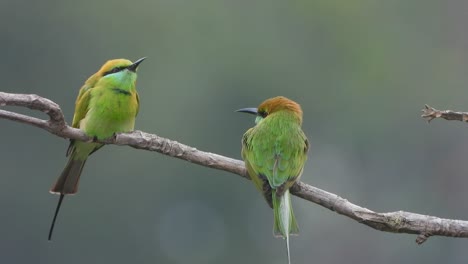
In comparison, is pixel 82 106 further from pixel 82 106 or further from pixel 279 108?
pixel 279 108

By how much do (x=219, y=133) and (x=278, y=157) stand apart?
36.7 feet

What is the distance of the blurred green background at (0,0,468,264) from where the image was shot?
13.7 m

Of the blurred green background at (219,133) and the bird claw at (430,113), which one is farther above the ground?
the blurred green background at (219,133)

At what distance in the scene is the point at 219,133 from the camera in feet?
46.4

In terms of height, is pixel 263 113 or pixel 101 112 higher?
pixel 263 113

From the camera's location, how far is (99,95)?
3.25 m

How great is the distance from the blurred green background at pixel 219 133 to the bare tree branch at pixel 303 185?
10239 millimetres

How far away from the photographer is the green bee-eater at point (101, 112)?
3135 mm

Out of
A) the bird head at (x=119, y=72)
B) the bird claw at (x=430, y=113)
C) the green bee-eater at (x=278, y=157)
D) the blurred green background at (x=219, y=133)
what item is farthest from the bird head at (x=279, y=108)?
the blurred green background at (x=219, y=133)

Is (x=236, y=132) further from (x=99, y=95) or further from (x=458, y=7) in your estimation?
(x=99, y=95)

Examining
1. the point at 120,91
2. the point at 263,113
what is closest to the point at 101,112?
the point at 120,91

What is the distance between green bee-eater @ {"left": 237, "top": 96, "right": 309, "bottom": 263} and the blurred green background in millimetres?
9926

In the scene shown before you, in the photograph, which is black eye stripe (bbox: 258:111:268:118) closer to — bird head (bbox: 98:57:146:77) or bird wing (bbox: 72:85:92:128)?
bird head (bbox: 98:57:146:77)

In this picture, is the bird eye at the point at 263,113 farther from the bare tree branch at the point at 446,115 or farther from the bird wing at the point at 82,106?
the bare tree branch at the point at 446,115
